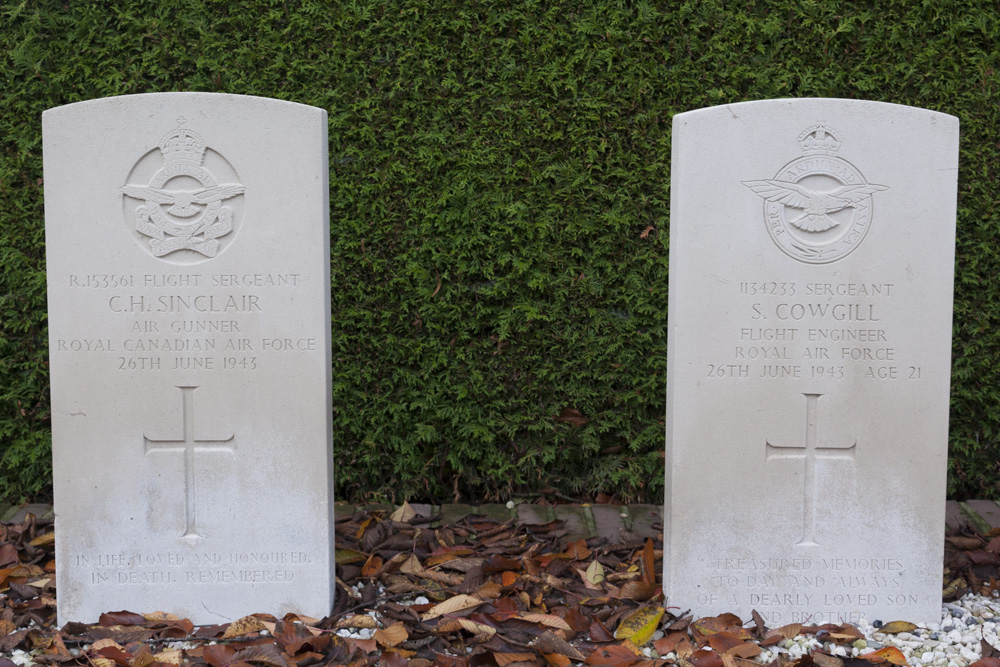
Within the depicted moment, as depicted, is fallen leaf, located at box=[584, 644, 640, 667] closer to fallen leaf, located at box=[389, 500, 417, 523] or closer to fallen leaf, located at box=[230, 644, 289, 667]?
fallen leaf, located at box=[230, 644, 289, 667]

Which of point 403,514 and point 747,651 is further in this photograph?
point 403,514

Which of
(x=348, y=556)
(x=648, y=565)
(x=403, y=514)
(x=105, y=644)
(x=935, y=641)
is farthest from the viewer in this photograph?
(x=403, y=514)

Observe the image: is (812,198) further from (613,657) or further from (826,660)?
(613,657)

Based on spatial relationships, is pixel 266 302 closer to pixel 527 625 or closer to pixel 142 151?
pixel 142 151

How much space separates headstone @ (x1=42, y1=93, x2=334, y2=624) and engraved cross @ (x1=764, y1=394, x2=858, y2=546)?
5.20ft

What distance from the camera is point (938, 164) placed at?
2877 millimetres

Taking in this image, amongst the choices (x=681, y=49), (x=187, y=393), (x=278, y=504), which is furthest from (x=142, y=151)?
(x=681, y=49)

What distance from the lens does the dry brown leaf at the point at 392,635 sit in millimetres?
2797

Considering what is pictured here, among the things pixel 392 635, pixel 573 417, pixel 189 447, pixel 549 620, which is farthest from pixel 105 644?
pixel 573 417

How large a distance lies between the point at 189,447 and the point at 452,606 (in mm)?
1057

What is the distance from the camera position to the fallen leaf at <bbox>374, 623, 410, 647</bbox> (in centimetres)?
280

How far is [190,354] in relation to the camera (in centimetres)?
296

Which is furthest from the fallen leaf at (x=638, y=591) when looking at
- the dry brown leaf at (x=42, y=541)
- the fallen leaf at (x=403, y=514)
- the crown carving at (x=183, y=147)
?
the dry brown leaf at (x=42, y=541)

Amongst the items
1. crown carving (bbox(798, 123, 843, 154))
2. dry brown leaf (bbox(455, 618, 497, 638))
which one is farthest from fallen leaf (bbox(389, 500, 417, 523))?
crown carving (bbox(798, 123, 843, 154))
